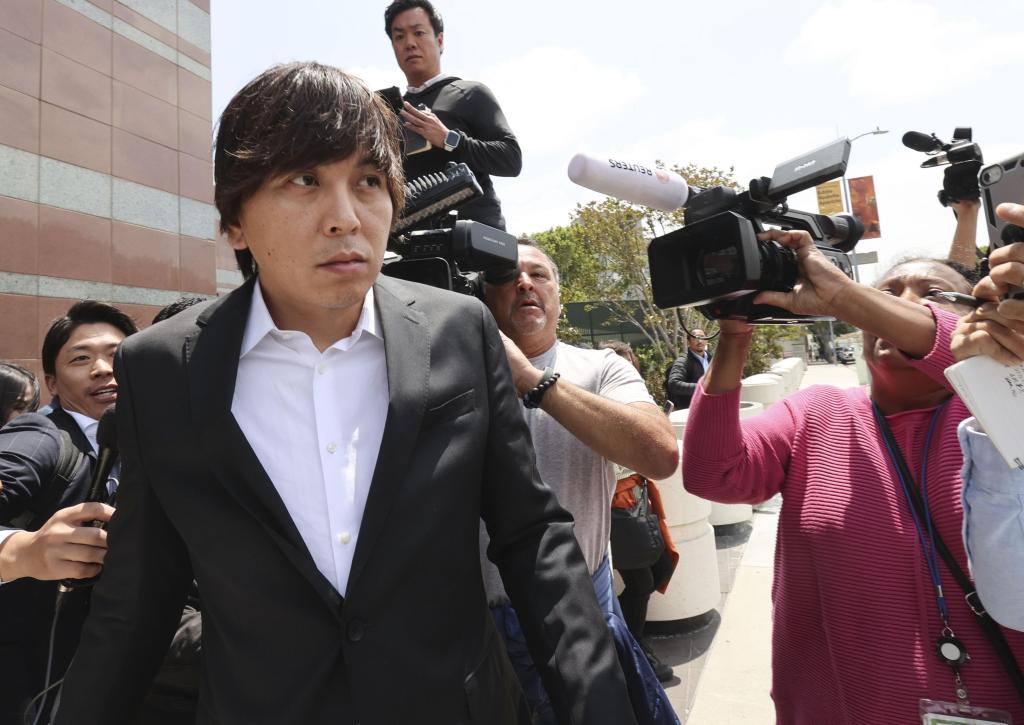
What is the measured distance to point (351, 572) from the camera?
1.13 metres

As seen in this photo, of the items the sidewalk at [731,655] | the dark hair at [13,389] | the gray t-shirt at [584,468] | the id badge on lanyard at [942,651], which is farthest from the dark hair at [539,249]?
the sidewalk at [731,655]

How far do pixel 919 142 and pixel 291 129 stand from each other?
6.82 ft

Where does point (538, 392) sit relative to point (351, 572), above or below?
above

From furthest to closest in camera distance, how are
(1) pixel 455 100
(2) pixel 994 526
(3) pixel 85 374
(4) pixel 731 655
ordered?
(4) pixel 731 655 < (1) pixel 455 100 < (3) pixel 85 374 < (2) pixel 994 526

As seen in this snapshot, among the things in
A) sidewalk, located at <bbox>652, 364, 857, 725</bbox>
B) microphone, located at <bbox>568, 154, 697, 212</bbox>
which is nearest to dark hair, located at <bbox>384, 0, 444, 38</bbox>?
microphone, located at <bbox>568, 154, 697, 212</bbox>

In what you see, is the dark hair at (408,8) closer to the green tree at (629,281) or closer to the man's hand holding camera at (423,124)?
the man's hand holding camera at (423,124)

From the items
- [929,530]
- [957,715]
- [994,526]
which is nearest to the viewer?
[994,526]

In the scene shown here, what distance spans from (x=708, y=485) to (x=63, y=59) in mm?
11107

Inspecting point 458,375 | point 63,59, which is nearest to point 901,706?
point 458,375

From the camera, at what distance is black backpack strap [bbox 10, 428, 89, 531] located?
1.96 m

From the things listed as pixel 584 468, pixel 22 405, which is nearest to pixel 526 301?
pixel 584 468

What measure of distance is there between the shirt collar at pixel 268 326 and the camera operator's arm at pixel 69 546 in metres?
0.53

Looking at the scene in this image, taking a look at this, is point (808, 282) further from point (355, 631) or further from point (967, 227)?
point (355, 631)

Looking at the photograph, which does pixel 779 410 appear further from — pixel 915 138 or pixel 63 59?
pixel 63 59
